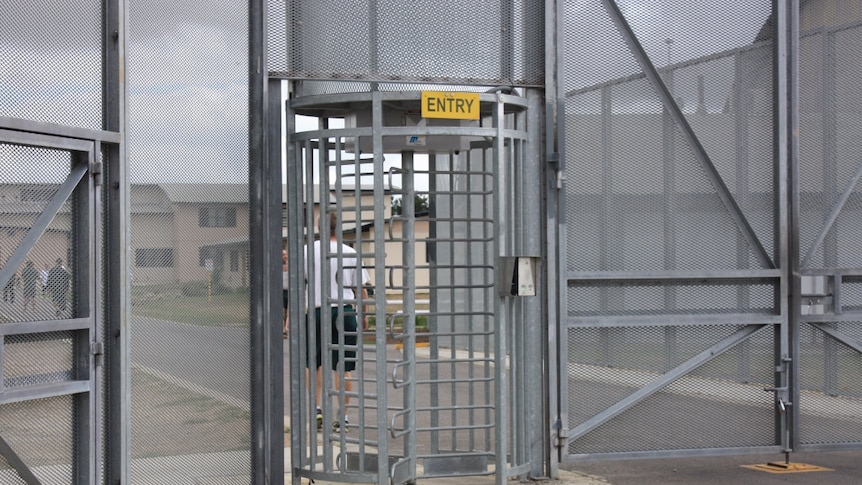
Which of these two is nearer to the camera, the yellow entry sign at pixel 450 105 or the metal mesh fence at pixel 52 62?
the metal mesh fence at pixel 52 62

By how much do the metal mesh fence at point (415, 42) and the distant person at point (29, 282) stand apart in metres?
2.60

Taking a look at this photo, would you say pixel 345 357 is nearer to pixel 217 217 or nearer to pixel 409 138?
pixel 217 217

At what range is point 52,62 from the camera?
5812 mm

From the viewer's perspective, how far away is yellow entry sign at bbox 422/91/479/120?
741cm

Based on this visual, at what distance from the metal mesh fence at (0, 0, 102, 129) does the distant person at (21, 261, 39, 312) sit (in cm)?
79

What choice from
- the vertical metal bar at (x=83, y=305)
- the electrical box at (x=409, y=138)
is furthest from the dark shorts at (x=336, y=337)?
the vertical metal bar at (x=83, y=305)

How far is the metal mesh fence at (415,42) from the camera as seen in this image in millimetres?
7746

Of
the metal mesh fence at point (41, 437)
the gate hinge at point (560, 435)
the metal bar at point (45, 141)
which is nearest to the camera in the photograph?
the metal bar at point (45, 141)

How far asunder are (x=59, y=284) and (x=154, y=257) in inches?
Result: 33.2

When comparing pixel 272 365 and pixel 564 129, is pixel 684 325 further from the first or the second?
pixel 272 365

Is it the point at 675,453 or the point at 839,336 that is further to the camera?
the point at 839,336

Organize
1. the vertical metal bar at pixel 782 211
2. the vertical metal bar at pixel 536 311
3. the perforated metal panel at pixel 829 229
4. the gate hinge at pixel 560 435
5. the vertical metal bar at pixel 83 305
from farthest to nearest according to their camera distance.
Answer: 1. the perforated metal panel at pixel 829 229
2. the vertical metal bar at pixel 782 211
3. the gate hinge at pixel 560 435
4. the vertical metal bar at pixel 536 311
5. the vertical metal bar at pixel 83 305

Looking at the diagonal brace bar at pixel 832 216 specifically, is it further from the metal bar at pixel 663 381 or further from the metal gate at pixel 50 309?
the metal gate at pixel 50 309

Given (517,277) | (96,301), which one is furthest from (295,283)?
(96,301)
